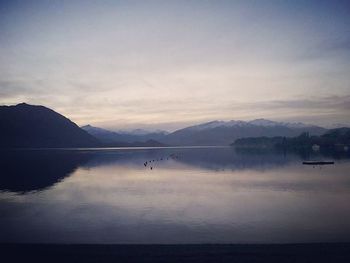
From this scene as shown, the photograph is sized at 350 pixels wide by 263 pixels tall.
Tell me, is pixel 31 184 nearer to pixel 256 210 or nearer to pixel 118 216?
pixel 118 216

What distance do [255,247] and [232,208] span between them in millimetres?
17721

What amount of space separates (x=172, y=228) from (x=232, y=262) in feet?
38.7

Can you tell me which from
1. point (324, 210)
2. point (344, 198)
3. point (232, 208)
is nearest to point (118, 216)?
point (232, 208)

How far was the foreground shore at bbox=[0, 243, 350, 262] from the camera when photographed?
20688 mm

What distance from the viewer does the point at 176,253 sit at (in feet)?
71.7

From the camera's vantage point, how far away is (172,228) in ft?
102

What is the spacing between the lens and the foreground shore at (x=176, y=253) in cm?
2069

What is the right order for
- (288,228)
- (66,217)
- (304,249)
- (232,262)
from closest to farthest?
1. (232,262)
2. (304,249)
3. (288,228)
4. (66,217)

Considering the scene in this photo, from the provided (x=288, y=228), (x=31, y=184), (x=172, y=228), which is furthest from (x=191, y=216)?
(x=31, y=184)

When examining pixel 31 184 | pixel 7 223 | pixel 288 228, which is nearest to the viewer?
pixel 288 228

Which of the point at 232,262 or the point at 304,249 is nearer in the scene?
the point at 232,262

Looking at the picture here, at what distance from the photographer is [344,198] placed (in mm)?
47531

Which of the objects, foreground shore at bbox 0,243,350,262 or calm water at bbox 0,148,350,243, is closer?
foreground shore at bbox 0,243,350,262

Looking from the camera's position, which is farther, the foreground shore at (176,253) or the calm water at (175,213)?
the calm water at (175,213)
